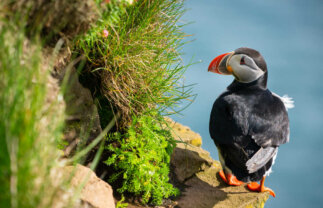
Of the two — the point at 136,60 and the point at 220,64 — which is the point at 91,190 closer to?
the point at 136,60

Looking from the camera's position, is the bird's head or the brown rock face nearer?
the brown rock face

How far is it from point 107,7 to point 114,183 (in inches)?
82.6

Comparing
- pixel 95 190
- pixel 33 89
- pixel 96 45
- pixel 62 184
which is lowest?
pixel 95 190

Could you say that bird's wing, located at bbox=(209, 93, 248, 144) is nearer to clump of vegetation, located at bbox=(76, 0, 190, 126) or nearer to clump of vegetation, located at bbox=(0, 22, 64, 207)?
clump of vegetation, located at bbox=(76, 0, 190, 126)

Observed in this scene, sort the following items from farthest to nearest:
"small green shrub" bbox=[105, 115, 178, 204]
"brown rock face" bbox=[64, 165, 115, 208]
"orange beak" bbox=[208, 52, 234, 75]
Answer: "orange beak" bbox=[208, 52, 234, 75], "small green shrub" bbox=[105, 115, 178, 204], "brown rock face" bbox=[64, 165, 115, 208]

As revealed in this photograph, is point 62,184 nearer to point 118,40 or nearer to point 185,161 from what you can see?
point 118,40

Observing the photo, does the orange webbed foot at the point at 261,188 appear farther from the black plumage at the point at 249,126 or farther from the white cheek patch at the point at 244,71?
the white cheek patch at the point at 244,71

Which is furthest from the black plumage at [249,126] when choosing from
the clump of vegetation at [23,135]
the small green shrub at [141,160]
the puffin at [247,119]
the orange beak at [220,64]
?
the clump of vegetation at [23,135]

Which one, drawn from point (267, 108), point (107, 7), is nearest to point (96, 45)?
point (107, 7)

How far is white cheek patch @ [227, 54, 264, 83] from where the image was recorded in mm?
4145

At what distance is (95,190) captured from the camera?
2.65 m

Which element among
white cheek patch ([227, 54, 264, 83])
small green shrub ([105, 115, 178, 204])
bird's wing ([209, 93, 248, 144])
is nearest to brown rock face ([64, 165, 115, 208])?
small green shrub ([105, 115, 178, 204])

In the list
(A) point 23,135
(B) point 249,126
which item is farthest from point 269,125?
(A) point 23,135

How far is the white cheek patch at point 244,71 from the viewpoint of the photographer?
414 cm
